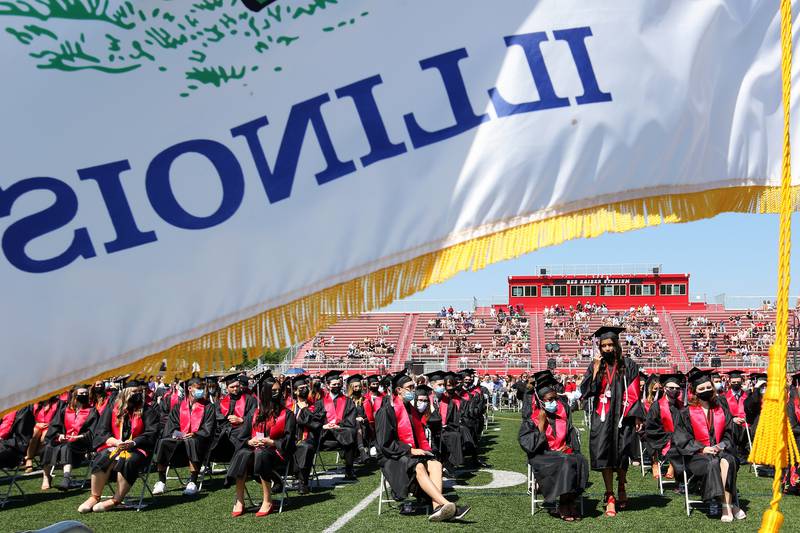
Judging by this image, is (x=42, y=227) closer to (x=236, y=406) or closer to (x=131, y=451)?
(x=131, y=451)

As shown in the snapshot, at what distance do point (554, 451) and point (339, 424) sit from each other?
14.7 feet

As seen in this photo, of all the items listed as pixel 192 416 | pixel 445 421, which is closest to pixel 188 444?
pixel 192 416

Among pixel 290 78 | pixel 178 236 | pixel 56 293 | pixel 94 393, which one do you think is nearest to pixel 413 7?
pixel 290 78

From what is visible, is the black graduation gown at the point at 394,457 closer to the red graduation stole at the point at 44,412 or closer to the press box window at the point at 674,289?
the red graduation stole at the point at 44,412

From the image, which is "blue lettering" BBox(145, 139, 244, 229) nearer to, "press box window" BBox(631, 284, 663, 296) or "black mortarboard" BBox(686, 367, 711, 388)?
"black mortarboard" BBox(686, 367, 711, 388)

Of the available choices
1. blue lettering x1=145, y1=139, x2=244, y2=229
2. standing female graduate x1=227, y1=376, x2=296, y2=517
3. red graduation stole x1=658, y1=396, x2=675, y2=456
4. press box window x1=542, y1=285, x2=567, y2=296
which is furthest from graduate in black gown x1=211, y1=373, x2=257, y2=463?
press box window x1=542, y1=285, x2=567, y2=296

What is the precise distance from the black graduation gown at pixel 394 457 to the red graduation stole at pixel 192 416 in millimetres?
3513

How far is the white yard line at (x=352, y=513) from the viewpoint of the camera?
27.3 feet

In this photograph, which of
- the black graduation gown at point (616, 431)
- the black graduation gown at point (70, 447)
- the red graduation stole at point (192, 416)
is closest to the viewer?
the black graduation gown at point (616, 431)

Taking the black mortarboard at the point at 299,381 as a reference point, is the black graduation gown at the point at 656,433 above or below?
below

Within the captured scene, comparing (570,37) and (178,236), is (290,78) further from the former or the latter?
(570,37)

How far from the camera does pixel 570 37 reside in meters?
1.71

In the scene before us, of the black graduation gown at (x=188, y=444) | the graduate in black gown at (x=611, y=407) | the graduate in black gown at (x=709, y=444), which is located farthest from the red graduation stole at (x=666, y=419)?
the black graduation gown at (x=188, y=444)

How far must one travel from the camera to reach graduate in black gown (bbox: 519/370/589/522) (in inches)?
345
